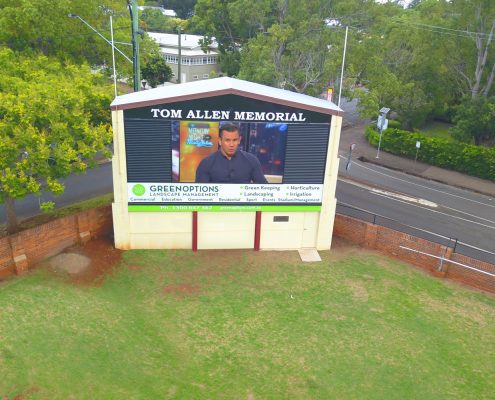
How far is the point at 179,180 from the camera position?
21.0 meters

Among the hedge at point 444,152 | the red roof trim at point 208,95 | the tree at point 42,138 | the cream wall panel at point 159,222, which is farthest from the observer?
the hedge at point 444,152

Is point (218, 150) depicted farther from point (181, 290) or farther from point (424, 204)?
point (424, 204)

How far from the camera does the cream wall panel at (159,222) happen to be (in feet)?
71.0

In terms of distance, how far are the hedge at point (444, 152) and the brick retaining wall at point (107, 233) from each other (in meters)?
17.9

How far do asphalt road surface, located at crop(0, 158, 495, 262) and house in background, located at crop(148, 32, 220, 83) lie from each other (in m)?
30.2

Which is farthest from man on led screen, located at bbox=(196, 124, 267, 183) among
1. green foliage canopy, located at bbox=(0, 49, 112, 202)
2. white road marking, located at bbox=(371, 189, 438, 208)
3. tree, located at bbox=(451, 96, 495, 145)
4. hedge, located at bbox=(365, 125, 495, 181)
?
tree, located at bbox=(451, 96, 495, 145)

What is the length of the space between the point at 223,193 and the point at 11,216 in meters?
9.49

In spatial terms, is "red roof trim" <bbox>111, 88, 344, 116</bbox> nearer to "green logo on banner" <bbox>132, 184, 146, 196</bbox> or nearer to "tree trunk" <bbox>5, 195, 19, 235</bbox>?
"green logo on banner" <bbox>132, 184, 146, 196</bbox>

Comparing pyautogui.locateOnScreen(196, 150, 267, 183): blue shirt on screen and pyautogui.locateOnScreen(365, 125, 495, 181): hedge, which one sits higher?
pyautogui.locateOnScreen(196, 150, 267, 183): blue shirt on screen

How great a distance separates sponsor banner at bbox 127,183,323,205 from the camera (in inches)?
830

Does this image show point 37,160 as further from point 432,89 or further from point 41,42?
point 432,89

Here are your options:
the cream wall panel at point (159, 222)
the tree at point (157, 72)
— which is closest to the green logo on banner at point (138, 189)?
the cream wall panel at point (159, 222)

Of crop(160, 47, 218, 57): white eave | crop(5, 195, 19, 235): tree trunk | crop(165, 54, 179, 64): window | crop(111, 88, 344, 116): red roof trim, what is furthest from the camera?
crop(165, 54, 179, 64): window

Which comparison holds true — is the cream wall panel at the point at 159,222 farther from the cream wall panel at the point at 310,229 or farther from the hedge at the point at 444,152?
the hedge at the point at 444,152
